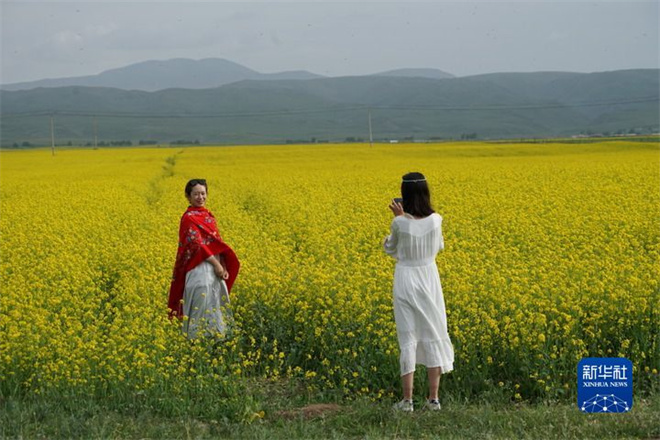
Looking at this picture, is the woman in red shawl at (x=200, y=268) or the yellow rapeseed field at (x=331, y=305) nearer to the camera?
the yellow rapeseed field at (x=331, y=305)

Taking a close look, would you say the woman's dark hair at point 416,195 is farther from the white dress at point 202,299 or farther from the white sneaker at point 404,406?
the white dress at point 202,299

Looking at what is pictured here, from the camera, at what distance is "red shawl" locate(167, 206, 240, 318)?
306 inches

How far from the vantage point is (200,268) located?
7.89 m

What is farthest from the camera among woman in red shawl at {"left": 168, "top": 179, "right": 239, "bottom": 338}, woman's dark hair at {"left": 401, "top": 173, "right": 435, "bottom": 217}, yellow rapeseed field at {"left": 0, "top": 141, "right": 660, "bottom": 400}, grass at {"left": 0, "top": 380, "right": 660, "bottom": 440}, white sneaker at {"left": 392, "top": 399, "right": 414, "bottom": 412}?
woman in red shawl at {"left": 168, "top": 179, "right": 239, "bottom": 338}

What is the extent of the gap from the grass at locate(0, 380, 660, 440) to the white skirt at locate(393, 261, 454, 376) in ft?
1.30

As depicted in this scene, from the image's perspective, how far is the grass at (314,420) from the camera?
19.8 ft

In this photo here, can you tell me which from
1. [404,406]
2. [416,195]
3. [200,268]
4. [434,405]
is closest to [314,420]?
[404,406]

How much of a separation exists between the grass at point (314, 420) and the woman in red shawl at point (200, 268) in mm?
1157

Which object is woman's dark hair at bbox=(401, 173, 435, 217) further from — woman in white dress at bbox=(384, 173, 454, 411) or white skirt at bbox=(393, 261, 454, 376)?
white skirt at bbox=(393, 261, 454, 376)

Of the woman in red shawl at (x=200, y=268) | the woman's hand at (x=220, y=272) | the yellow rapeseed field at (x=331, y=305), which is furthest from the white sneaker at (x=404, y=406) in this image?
the woman's hand at (x=220, y=272)

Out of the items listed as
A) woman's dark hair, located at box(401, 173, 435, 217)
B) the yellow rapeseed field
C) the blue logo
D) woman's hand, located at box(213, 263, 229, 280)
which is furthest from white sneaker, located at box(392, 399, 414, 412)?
woman's hand, located at box(213, 263, 229, 280)

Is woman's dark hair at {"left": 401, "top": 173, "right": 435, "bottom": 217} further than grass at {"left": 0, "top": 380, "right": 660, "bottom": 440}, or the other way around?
woman's dark hair at {"left": 401, "top": 173, "right": 435, "bottom": 217}

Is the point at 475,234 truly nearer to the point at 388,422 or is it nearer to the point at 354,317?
the point at 354,317

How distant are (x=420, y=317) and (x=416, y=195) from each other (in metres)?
0.91
